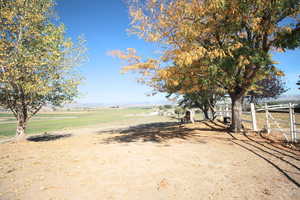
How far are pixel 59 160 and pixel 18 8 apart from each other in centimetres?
1001

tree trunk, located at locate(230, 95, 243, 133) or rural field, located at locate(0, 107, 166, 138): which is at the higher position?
tree trunk, located at locate(230, 95, 243, 133)

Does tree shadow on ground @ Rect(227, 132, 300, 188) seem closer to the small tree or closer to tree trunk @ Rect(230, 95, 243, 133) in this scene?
tree trunk @ Rect(230, 95, 243, 133)

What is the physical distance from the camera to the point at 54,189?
3684 millimetres

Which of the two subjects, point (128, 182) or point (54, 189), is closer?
point (54, 189)

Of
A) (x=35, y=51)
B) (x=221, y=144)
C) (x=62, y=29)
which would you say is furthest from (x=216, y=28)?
(x=35, y=51)

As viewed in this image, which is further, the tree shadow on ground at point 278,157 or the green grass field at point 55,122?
the green grass field at point 55,122

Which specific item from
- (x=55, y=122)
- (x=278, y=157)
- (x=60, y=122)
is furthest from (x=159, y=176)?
(x=55, y=122)

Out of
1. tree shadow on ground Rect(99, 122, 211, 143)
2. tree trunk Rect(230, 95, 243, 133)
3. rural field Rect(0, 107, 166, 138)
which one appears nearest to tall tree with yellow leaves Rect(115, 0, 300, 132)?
tree trunk Rect(230, 95, 243, 133)

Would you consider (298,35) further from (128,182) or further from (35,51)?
(35,51)

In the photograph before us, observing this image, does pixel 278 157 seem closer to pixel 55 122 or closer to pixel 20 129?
pixel 20 129

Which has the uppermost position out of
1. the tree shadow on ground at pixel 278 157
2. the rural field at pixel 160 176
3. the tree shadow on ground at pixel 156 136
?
→ the rural field at pixel 160 176

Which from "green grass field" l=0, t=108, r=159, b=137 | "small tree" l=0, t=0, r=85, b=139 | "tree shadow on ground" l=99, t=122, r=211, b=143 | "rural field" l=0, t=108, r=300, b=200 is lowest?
"green grass field" l=0, t=108, r=159, b=137

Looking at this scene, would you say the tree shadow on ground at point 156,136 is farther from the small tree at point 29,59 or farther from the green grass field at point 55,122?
the green grass field at point 55,122

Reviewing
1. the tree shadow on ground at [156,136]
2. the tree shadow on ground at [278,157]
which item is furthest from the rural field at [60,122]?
the tree shadow on ground at [278,157]
